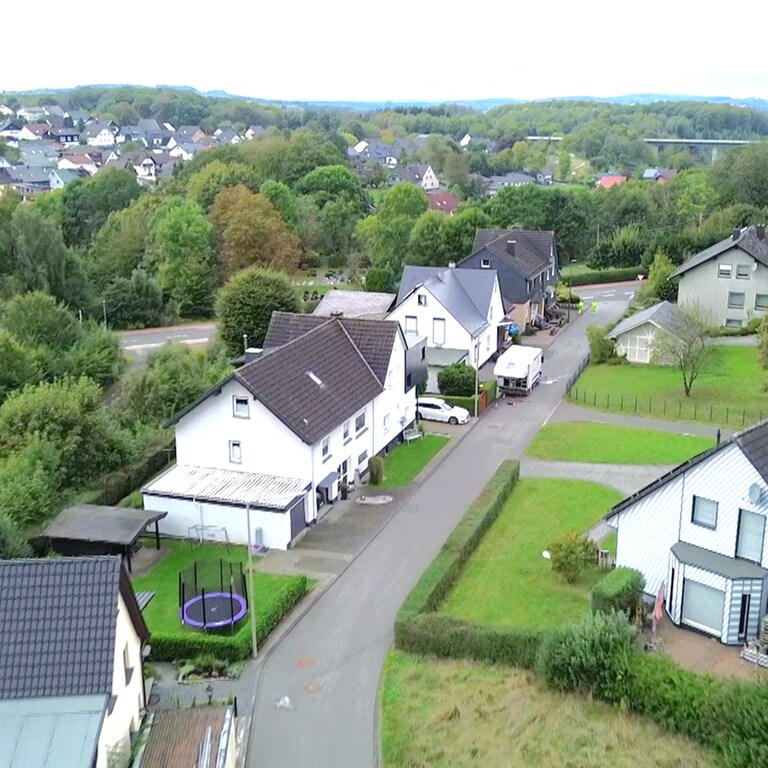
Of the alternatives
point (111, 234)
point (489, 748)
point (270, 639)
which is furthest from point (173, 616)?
point (111, 234)

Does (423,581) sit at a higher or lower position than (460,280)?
lower

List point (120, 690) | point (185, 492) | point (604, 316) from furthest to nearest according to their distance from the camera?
point (604, 316) < point (185, 492) < point (120, 690)

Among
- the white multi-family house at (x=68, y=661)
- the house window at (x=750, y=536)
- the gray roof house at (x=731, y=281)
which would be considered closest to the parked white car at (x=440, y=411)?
the house window at (x=750, y=536)

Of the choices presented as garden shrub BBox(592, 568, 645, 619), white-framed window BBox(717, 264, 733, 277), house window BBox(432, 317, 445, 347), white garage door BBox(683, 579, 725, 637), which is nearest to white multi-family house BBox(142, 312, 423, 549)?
garden shrub BBox(592, 568, 645, 619)

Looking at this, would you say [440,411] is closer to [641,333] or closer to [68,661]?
[641,333]

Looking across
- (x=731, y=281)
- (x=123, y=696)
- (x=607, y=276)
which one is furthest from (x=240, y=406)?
(x=607, y=276)

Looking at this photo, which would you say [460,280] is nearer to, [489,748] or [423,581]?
[423,581]
